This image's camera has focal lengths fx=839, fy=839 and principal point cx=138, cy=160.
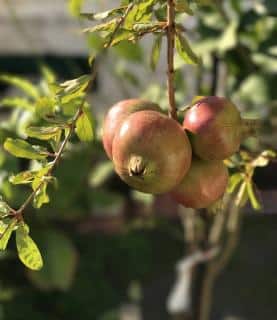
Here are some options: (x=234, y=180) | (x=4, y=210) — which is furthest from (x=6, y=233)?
(x=234, y=180)

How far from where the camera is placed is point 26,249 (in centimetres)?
66

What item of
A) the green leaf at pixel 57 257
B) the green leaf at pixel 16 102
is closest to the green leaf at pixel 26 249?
the green leaf at pixel 16 102

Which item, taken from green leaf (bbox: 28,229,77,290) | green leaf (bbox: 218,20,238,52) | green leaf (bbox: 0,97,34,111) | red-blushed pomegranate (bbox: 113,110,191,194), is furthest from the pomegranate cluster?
green leaf (bbox: 28,229,77,290)

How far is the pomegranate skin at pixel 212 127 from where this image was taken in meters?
0.64

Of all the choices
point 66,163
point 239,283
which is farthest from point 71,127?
point 239,283

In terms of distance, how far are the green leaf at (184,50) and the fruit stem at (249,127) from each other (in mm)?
66

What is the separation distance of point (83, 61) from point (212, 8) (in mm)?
1710

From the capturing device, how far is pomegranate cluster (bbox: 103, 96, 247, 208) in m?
0.60

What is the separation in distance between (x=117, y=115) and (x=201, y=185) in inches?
3.4

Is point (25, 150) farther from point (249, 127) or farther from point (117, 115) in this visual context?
point (249, 127)

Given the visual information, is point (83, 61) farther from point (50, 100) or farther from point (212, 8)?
point (50, 100)

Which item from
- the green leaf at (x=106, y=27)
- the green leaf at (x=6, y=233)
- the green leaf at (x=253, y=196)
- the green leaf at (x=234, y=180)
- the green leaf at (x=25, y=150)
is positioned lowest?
the green leaf at (x=253, y=196)

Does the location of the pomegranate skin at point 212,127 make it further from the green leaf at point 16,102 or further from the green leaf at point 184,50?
the green leaf at point 16,102

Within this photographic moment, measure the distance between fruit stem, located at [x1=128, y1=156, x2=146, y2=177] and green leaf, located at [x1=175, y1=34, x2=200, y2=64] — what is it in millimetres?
122
